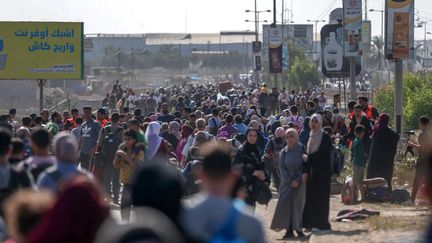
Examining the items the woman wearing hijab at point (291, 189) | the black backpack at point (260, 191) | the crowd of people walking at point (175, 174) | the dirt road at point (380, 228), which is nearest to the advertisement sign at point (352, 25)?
the crowd of people walking at point (175, 174)

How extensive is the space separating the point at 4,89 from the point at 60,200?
7478cm

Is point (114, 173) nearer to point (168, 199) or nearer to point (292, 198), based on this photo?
point (292, 198)

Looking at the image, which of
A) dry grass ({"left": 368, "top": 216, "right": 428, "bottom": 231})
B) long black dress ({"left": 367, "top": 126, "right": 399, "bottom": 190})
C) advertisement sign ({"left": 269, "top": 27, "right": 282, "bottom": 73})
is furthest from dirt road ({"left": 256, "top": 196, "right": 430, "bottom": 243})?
advertisement sign ({"left": 269, "top": 27, "right": 282, "bottom": 73})

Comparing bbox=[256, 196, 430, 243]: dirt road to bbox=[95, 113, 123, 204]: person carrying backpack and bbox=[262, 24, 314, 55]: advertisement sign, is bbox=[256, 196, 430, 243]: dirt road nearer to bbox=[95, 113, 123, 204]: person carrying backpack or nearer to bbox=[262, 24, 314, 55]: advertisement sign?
bbox=[95, 113, 123, 204]: person carrying backpack

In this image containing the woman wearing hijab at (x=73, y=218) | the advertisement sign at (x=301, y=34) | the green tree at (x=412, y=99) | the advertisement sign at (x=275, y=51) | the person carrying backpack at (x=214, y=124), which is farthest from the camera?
the advertisement sign at (x=301, y=34)

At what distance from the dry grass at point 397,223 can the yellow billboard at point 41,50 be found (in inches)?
1265

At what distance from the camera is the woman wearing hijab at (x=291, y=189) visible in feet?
49.2

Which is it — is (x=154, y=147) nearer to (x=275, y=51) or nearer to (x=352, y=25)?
(x=352, y=25)

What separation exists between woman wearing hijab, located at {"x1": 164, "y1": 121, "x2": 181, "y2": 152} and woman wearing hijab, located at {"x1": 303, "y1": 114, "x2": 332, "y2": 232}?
227 inches

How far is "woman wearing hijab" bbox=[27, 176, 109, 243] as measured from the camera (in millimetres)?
5605

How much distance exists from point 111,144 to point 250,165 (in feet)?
16.6

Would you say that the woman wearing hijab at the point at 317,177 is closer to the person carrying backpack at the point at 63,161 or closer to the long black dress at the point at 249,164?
the long black dress at the point at 249,164

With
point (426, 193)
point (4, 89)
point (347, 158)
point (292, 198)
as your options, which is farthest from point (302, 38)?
point (426, 193)

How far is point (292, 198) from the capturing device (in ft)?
51.2
